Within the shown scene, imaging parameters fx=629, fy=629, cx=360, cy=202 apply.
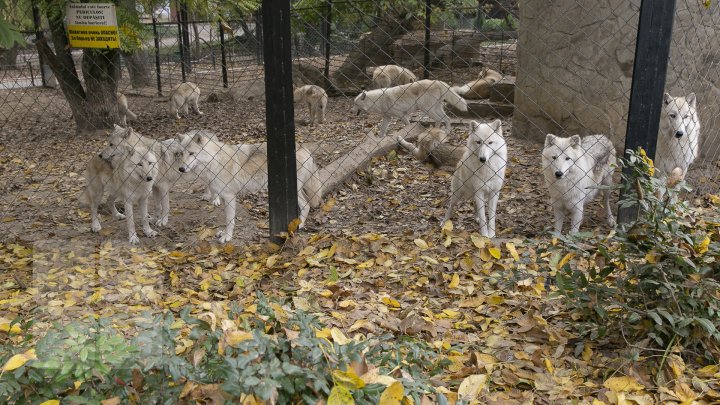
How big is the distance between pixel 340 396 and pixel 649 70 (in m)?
3.45

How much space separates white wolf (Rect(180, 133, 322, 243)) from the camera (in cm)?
561

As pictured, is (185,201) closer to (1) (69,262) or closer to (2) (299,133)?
(1) (69,262)

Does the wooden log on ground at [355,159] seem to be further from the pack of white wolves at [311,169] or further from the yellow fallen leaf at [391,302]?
the yellow fallen leaf at [391,302]

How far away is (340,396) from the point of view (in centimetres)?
177

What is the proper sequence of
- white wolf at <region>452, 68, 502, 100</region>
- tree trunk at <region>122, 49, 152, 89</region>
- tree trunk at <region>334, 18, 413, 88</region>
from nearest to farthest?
white wolf at <region>452, 68, 502, 100</region>, tree trunk at <region>334, 18, 413, 88</region>, tree trunk at <region>122, 49, 152, 89</region>

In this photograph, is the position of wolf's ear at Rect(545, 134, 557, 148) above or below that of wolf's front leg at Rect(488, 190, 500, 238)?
above

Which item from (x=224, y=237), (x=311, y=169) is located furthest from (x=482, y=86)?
(x=224, y=237)

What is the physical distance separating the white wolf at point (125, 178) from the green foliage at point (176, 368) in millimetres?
3620

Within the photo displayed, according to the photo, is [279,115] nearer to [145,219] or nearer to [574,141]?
[145,219]

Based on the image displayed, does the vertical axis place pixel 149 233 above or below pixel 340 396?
below

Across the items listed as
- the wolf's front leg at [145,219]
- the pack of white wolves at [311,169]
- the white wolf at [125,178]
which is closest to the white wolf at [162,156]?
the pack of white wolves at [311,169]

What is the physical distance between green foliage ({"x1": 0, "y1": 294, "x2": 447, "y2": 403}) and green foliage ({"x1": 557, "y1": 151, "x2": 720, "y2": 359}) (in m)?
1.28

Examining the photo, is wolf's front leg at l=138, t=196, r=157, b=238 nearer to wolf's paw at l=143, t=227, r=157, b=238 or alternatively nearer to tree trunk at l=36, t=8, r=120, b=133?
wolf's paw at l=143, t=227, r=157, b=238

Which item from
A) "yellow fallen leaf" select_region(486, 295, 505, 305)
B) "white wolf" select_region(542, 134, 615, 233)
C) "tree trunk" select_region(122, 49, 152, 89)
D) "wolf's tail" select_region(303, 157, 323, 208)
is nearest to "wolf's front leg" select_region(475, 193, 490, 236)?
"white wolf" select_region(542, 134, 615, 233)
